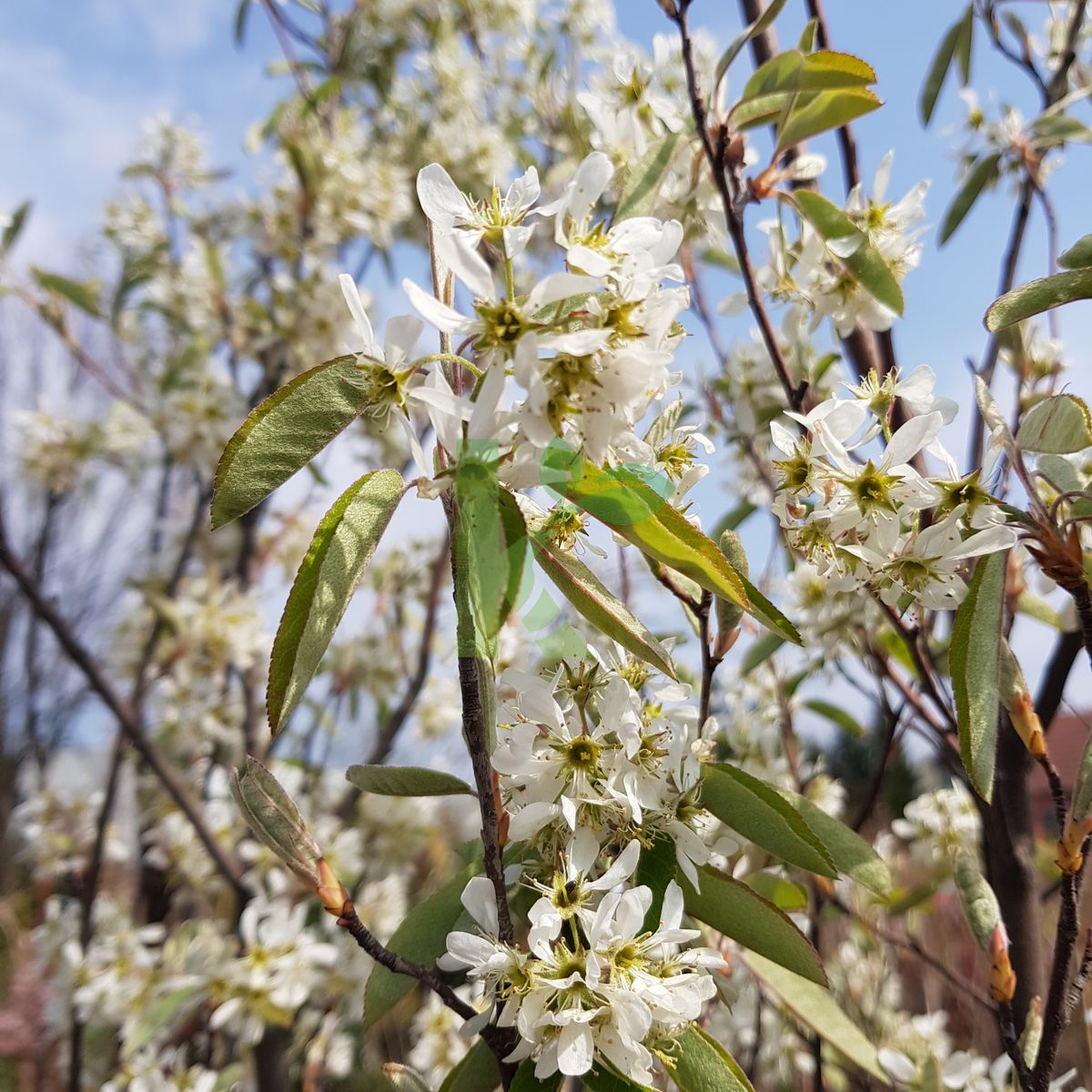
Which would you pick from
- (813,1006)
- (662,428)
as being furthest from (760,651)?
(662,428)

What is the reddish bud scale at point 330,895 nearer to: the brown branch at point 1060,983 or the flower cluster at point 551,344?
the flower cluster at point 551,344

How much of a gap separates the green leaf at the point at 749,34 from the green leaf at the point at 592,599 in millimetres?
450

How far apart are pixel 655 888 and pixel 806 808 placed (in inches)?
6.1

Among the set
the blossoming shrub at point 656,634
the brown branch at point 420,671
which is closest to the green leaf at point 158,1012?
the blossoming shrub at point 656,634

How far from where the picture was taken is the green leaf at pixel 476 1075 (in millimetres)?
502

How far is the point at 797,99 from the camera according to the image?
679 millimetres

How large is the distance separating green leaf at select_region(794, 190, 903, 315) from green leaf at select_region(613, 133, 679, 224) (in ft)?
0.36

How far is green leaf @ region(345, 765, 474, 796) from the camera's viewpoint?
521 mm

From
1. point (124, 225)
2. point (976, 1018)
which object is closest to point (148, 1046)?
Answer: point (976, 1018)

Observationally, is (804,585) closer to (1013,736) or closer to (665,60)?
(1013,736)

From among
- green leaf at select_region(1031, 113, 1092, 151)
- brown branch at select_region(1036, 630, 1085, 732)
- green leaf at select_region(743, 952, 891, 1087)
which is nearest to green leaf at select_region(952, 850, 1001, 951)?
green leaf at select_region(743, 952, 891, 1087)

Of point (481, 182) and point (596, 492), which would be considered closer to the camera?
point (596, 492)

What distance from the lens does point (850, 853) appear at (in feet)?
1.86

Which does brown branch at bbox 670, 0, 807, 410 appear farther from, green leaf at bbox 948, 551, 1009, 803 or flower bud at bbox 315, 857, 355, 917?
flower bud at bbox 315, 857, 355, 917
